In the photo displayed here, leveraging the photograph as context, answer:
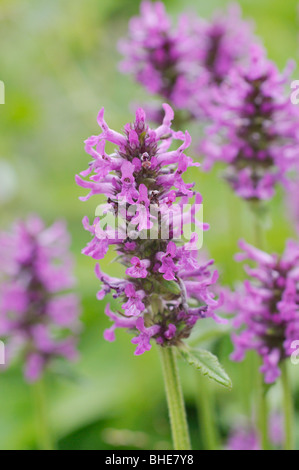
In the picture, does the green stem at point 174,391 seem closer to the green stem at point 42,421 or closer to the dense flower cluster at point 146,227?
the dense flower cluster at point 146,227

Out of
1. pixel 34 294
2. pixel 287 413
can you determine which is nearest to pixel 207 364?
pixel 287 413

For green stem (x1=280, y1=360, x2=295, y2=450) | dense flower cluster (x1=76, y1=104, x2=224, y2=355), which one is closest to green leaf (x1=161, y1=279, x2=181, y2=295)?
dense flower cluster (x1=76, y1=104, x2=224, y2=355)

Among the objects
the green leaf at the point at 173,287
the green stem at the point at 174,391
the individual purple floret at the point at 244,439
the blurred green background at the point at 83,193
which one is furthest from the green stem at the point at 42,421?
the green leaf at the point at 173,287

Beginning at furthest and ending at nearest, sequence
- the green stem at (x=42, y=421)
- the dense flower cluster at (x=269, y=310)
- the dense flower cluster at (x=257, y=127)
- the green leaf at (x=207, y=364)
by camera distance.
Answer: the green stem at (x=42, y=421) → the dense flower cluster at (x=257, y=127) → the dense flower cluster at (x=269, y=310) → the green leaf at (x=207, y=364)

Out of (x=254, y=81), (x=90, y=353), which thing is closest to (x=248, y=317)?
(x=254, y=81)

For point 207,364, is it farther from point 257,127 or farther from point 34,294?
point 34,294

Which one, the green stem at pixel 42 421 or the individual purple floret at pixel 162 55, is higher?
the individual purple floret at pixel 162 55
